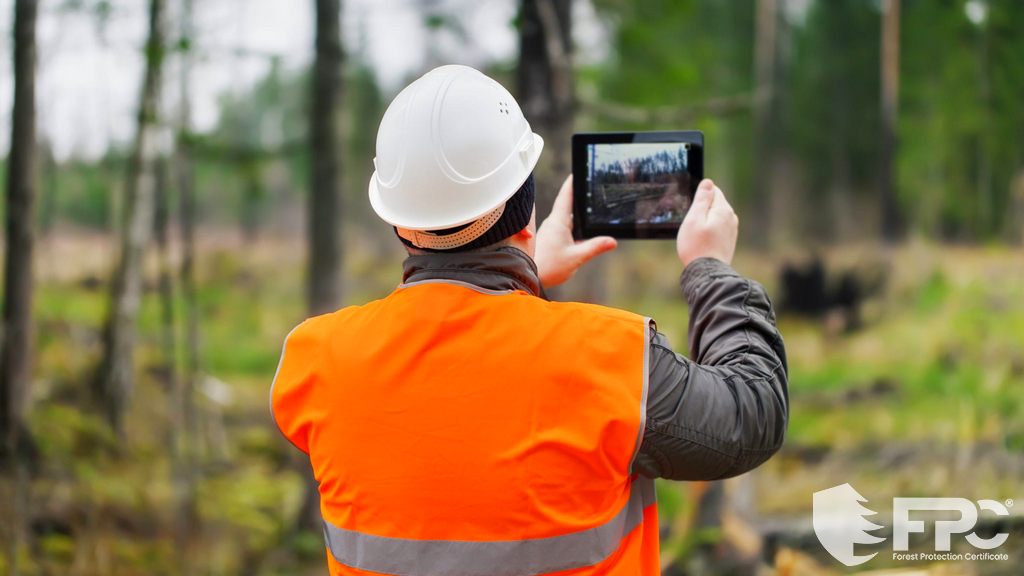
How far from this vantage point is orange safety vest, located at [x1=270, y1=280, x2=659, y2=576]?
A: 5.09 feet

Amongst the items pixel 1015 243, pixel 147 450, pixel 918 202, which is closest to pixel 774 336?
pixel 147 450

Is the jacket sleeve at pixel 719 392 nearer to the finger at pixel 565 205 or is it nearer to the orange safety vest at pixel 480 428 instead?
the orange safety vest at pixel 480 428

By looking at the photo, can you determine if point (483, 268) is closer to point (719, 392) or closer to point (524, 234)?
point (524, 234)

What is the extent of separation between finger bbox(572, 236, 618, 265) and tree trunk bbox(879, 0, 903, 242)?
60.7 ft

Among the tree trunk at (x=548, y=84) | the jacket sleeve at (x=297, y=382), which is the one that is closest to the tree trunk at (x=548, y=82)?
the tree trunk at (x=548, y=84)

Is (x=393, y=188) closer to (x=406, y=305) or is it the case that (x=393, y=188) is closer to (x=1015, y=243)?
(x=406, y=305)

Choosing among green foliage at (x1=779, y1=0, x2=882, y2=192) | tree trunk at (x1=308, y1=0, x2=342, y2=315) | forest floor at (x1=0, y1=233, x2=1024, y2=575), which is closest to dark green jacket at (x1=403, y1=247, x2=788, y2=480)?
forest floor at (x1=0, y1=233, x2=1024, y2=575)

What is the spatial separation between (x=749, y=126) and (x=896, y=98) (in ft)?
20.7

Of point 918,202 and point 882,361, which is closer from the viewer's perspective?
point 882,361

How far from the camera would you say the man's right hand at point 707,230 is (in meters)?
1.90

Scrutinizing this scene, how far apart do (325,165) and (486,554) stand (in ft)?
20.8

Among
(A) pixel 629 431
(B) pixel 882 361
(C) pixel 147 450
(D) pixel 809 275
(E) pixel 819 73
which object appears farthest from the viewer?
(E) pixel 819 73

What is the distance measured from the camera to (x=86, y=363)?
9.97 m

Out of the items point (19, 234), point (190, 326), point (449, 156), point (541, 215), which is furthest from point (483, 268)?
point (190, 326)
